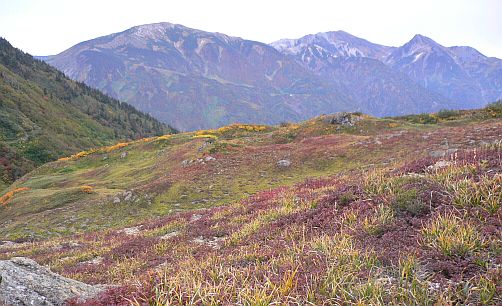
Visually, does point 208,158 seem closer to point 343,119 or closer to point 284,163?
point 284,163

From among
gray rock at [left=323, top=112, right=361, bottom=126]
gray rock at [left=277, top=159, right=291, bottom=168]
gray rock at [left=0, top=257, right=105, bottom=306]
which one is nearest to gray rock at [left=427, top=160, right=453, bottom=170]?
gray rock at [left=0, top=257, right=105, bottom=306]

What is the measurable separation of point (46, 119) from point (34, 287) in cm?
13527

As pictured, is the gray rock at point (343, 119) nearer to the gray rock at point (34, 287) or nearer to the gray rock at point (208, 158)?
the gray rock at point (208, 158)

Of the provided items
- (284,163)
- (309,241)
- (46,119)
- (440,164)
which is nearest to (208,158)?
(284,163)

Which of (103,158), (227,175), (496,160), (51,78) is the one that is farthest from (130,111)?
(496,160)

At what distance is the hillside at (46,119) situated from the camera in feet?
292

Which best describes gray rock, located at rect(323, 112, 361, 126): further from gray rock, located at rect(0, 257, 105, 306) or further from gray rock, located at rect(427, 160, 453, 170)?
gray rock, located at rect(0, 257, 105, 306)

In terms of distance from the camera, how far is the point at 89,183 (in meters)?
38.8

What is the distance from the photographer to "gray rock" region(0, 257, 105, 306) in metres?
5.97

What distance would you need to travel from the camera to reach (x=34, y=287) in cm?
648

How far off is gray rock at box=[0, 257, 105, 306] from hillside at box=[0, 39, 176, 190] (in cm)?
7265

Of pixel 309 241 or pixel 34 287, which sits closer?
pixel 34 287

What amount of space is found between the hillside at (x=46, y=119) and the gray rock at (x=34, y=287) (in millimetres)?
72650

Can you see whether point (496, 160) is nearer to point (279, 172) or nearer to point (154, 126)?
point (279, 172)
